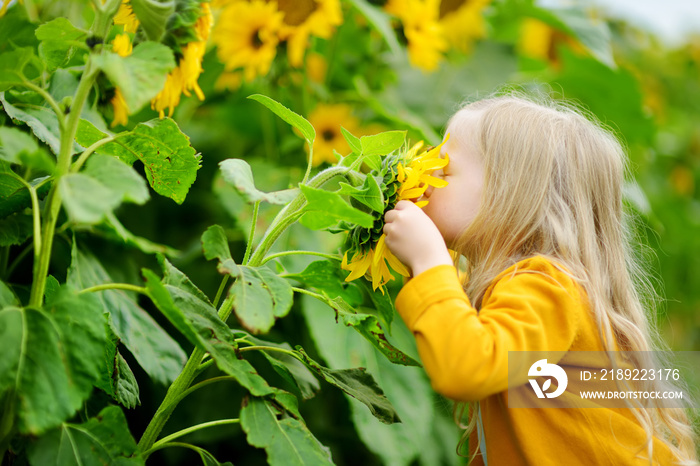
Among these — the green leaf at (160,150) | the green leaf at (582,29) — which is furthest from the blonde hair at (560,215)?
the green leaf at (582,29)

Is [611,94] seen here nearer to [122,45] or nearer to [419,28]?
[419,28]

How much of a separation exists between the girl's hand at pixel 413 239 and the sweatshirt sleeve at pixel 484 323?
0.01 m

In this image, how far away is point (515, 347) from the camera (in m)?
0.61

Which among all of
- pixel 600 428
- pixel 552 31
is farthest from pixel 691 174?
pixel 600 428

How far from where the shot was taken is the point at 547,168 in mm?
787

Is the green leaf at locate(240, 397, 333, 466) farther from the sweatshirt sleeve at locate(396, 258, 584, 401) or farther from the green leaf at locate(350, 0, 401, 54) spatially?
the green leaf at locate(350, 0, 401, 54)

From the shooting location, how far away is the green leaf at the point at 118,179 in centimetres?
46

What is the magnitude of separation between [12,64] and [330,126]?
3.01 feet

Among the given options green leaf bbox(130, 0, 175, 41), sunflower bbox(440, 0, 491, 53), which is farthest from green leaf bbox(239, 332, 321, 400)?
sunflower bbox(440, 0, 491, 53)

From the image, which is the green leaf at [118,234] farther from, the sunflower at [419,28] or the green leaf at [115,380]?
the sunflower at [419,28]

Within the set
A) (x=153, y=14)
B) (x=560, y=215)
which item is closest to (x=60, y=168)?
(x=153, y=14)

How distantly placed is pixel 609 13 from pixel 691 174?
2.83 feet

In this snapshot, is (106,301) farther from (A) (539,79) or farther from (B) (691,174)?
(B) (691,174)

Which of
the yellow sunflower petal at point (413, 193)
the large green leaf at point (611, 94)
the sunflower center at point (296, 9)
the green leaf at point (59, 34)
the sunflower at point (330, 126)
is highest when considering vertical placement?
the green leaf at point (59, 34)
